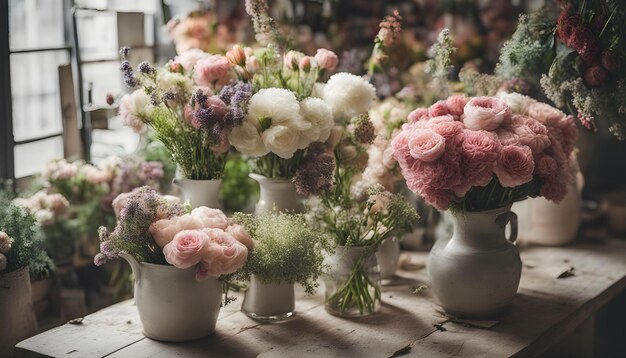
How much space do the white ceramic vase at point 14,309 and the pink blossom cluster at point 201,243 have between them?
0.41m

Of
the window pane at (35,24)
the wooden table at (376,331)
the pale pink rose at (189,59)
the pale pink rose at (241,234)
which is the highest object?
the window pane at (35,24)

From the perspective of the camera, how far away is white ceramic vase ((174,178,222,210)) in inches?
88.8

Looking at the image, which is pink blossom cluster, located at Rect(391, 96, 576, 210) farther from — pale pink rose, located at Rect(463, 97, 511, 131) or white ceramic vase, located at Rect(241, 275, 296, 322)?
white ceramic vase, located at Rect(241, 275, 296, 322)

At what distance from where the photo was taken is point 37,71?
2740 millimetres

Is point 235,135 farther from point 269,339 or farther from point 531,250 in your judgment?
point 531,250

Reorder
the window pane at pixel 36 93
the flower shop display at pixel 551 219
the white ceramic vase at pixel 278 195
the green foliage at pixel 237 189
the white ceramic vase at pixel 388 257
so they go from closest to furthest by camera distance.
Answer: the white ceramic vase at pixel 278 195 → the white ceramic vase at pixel 388 257 → the window pane at pixel 36 93 → the flower shop display at pixel 551 219 → the green foliage at pixel 237 189

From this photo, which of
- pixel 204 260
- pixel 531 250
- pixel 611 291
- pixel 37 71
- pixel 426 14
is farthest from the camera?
pixel 426 14

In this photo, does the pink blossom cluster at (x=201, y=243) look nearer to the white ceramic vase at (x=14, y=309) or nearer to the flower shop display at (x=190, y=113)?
the flower shop display at (x=190, y=113)

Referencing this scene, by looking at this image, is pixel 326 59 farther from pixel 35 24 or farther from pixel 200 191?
pixel 35 24

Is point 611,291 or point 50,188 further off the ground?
point 50,188

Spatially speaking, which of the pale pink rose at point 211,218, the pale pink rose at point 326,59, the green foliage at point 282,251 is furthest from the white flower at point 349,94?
the pale pink rose at point 211,218

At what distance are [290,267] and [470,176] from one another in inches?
19.9

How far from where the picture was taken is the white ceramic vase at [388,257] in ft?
8.39

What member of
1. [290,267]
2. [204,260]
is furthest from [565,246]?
[204,260]
